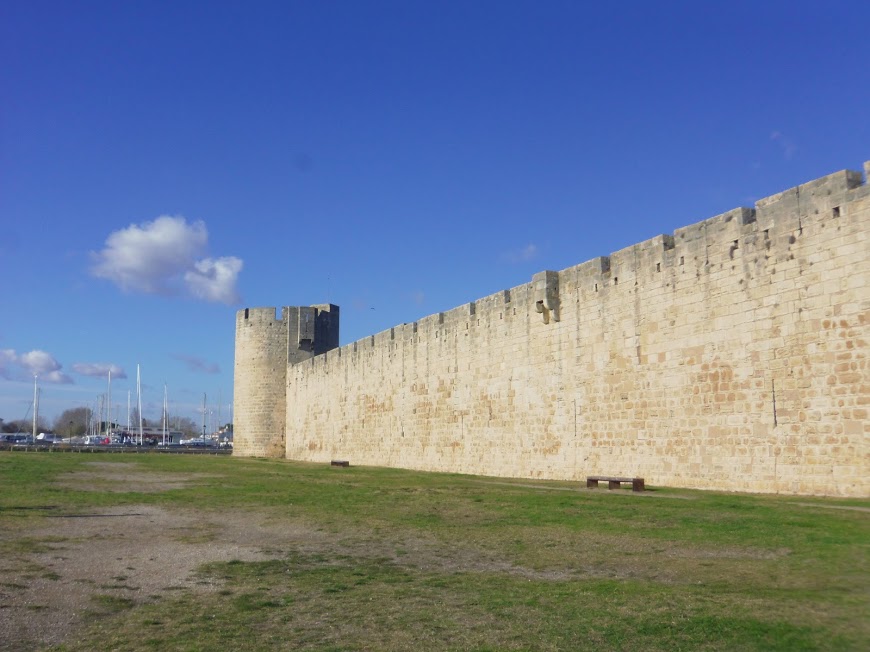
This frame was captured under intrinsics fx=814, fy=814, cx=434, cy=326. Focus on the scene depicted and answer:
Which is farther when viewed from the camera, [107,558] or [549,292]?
[549,292]

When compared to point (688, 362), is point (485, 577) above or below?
below

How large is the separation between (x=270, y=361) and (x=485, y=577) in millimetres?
33899

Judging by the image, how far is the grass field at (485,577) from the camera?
4.77 m

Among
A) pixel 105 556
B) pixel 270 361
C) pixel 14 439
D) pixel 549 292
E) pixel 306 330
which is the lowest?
pixel 14 439

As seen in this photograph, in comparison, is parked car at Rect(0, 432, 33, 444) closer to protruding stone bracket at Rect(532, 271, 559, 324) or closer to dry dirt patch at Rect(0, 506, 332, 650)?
protruding stone bracket at Rect(532, 271, 559, 324)

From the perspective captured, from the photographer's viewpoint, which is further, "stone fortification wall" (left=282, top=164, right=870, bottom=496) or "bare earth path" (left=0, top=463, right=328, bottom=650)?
"stone fortification wall" (left=282, top=164, right=870, bottom=496)

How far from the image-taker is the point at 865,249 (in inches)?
442

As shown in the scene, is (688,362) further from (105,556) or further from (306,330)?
(306,330)

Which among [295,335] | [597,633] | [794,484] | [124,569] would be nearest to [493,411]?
[794,484]

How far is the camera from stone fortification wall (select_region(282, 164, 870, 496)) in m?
11.6

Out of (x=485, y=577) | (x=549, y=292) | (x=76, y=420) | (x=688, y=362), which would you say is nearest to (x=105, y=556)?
(x=485, y=577)

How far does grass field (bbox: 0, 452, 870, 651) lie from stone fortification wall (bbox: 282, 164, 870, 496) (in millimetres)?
1544

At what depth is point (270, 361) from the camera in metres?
39.4

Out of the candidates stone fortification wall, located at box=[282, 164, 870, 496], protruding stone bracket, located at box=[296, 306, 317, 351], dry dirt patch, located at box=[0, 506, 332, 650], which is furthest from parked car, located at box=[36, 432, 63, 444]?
dry dirt patch, located at box=[0, 506, 332, 650]
